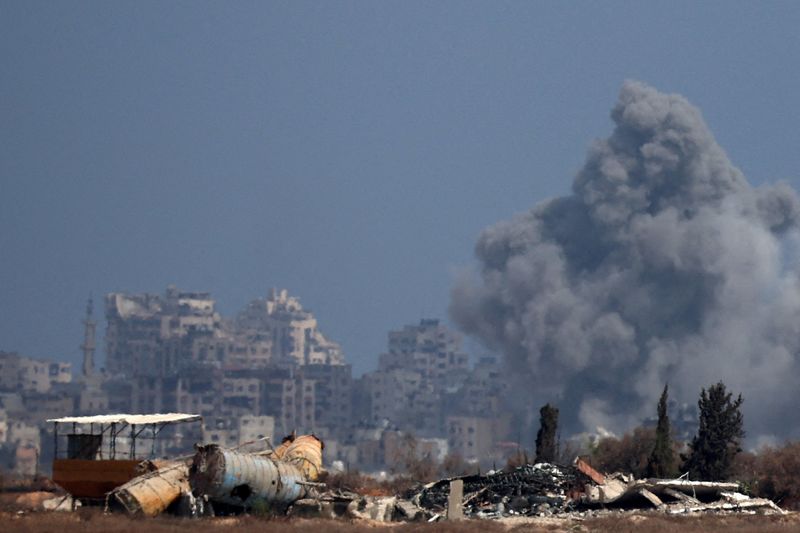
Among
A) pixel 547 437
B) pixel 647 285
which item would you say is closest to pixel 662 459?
pixel 547 437

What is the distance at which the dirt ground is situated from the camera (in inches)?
1470

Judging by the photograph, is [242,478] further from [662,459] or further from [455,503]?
[662,459]

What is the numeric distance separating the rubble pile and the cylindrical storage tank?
371 cm

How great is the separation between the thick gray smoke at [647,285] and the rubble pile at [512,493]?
116m

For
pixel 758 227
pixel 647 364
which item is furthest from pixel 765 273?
pixel 647 364

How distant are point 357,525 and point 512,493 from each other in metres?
7.97

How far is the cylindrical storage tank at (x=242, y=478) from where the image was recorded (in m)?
41.6

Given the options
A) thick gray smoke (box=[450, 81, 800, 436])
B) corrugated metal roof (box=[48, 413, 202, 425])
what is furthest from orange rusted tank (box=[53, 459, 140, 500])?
thick gray smoke (box=[450, 81, 800, 436])

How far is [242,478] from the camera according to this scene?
42.3 meters

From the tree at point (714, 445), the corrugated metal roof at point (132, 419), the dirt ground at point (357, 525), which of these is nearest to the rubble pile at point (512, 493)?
the dirt ground at point (357, 525)

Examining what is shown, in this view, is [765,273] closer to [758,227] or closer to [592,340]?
[758,227]

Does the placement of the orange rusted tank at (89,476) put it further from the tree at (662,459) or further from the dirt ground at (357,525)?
the tree at (662,459)

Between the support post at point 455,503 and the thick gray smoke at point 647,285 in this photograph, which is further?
the thick gray smoke at point 647,285

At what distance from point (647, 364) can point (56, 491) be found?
122 metres
